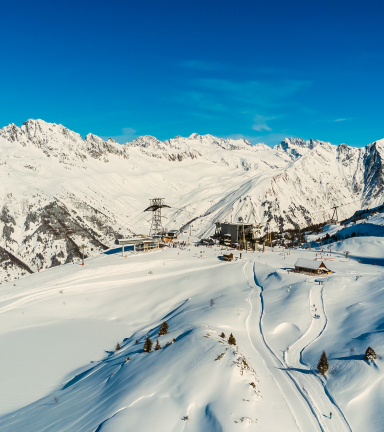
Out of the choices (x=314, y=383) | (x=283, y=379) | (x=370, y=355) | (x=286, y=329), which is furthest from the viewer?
(x=286, y=329)

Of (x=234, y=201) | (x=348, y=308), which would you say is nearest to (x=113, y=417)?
(x=348, y=308)

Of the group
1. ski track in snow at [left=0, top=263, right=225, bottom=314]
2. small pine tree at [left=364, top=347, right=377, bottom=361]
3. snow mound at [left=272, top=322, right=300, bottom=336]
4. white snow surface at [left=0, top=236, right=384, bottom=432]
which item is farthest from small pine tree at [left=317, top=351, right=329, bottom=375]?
ski track in snow at [left=0, top=263, right=225, bottom=314]

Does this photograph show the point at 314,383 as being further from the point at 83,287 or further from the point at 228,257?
the point at 228,257

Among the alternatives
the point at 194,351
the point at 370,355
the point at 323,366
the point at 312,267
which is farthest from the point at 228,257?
the point at 370,355

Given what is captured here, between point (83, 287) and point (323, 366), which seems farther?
point (83, 287)

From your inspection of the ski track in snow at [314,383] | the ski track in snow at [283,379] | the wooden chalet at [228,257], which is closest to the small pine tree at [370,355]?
the ski track in snow at [314,383]

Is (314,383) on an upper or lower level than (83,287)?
lower

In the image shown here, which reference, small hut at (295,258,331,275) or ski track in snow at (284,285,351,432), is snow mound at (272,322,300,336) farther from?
small hut at (295,258,331,275)
